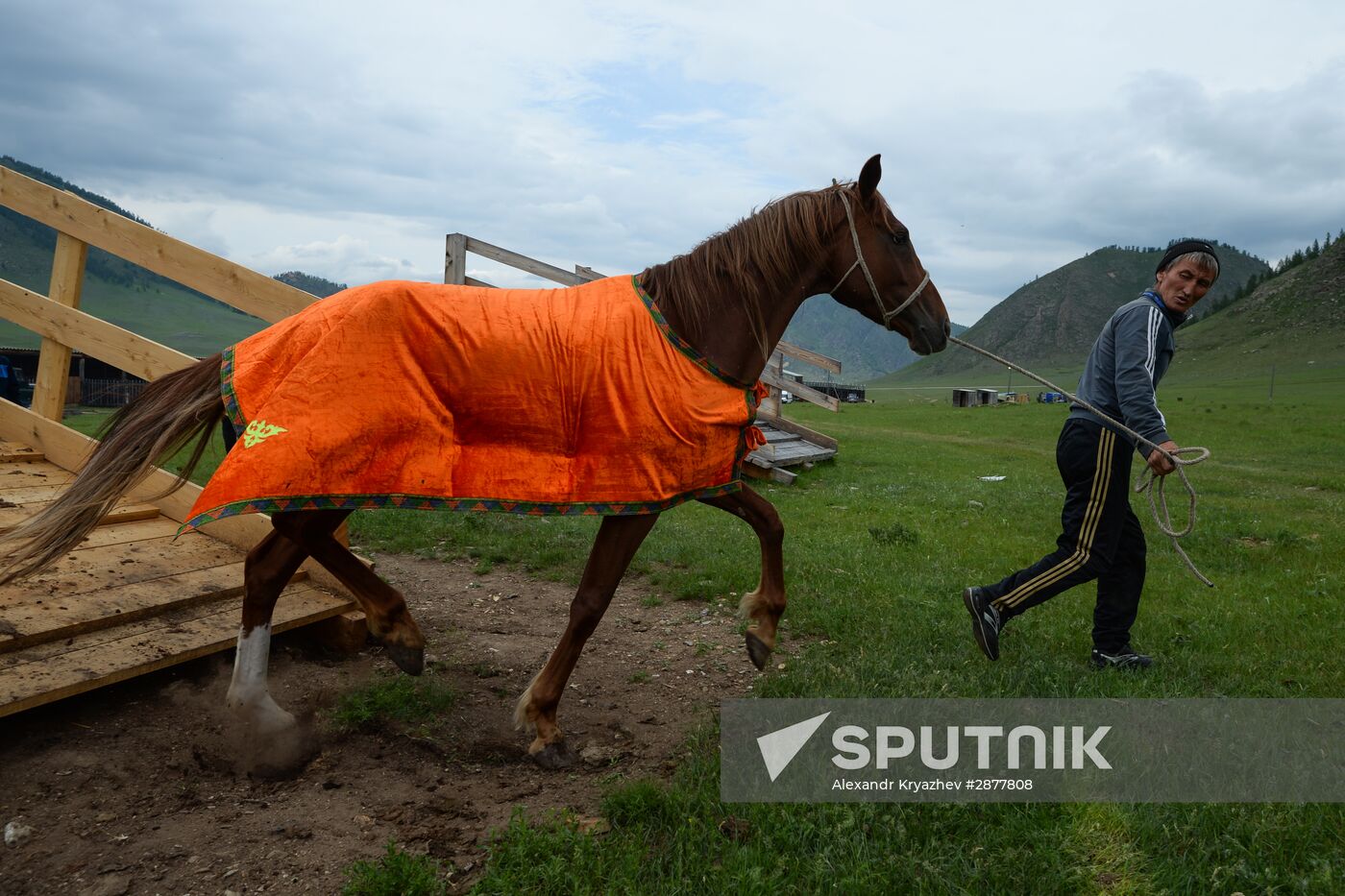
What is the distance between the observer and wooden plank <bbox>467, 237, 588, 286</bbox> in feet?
31.4

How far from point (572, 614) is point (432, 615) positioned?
2174 mm

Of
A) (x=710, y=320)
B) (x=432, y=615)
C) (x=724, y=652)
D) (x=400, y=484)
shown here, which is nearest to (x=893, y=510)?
(x=724, y=652)

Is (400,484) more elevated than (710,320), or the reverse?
(710,320)

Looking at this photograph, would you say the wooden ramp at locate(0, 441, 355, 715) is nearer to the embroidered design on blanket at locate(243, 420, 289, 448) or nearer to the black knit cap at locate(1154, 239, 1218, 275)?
the embroidered design on blanket at locate(243, 420, 289, 448)

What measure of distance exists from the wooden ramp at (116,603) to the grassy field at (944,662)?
1.77 meters

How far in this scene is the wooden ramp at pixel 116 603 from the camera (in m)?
3.33

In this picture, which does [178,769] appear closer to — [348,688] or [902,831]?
[348,688]

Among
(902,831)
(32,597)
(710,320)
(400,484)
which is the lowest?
(902,831)

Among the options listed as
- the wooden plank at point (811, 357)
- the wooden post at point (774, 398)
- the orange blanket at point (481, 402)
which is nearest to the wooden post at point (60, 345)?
the orange blanket at point (481, 402)

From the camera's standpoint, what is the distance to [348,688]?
13.2ft

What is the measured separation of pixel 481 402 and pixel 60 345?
3525 mm

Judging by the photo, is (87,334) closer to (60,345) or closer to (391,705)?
(60,345)

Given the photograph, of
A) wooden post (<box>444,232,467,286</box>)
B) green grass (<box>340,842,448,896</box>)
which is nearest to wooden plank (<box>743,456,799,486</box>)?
wooden post (<box>444,232,467,286</box>)

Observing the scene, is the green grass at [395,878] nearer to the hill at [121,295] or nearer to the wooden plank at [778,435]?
the wooden plank at [778,435]
